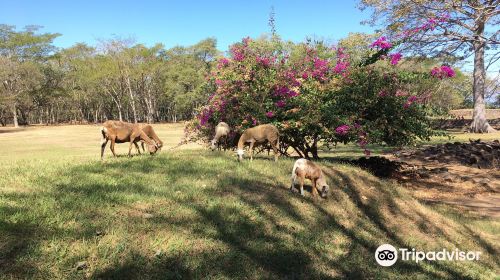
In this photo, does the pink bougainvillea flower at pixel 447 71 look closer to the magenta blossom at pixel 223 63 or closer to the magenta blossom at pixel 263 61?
the magenta blossom at pixel 263 61

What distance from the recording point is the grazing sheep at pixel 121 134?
425 inches

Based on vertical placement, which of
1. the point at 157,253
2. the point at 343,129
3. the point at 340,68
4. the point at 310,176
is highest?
the point at 340,68

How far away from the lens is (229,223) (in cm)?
657

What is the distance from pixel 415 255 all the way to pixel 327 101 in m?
7.58

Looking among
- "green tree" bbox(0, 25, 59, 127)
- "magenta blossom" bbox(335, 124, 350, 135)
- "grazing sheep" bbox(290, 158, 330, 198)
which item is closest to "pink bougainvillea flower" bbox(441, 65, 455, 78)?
"magenta blossom" bbox(335, 124, 350, 135)

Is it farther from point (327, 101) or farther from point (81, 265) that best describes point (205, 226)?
point (327, 101)

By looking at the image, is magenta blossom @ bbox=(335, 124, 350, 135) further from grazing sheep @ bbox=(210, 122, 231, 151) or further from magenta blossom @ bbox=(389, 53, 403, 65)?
grazing sheep @ bbox=(210, 122, 231, 151)

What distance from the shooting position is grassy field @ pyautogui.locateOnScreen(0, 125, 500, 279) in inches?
196

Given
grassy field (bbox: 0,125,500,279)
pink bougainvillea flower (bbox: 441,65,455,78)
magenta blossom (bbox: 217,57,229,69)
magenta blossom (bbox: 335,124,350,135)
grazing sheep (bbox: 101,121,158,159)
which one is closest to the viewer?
grassy field (bbox: 0,125,500,279)

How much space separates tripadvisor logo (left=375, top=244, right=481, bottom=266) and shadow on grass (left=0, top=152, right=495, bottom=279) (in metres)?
0.17

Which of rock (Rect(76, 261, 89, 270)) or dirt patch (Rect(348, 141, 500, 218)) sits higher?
rock (Rect(76, 261, 89, 270))

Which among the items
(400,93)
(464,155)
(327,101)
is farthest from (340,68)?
(464,155)

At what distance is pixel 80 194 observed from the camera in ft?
21.8

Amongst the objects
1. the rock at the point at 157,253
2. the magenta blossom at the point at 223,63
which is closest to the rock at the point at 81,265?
the rock at the point at 157,253
